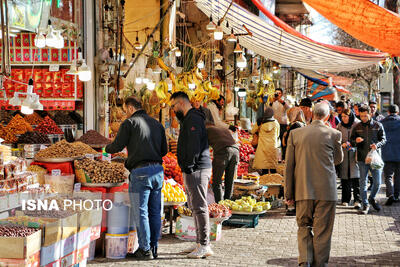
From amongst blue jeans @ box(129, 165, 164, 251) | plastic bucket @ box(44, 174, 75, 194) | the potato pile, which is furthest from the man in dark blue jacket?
plastic bucket @ box(44, 174, 75, 194)

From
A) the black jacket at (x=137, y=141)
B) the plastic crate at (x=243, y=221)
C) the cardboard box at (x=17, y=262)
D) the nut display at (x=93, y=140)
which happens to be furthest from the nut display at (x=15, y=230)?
the plastic crate at (x=243, y=221)

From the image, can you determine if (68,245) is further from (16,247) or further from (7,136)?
(7,136)

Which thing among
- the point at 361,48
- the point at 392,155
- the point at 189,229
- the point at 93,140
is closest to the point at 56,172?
the point at 93,140

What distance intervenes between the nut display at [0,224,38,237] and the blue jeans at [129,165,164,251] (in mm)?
1813

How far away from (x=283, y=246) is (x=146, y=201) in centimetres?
219

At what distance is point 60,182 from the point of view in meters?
6.38

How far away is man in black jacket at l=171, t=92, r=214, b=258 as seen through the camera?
20.2ft

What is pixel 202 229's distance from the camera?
20.7 ft

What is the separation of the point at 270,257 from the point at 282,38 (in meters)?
6.18

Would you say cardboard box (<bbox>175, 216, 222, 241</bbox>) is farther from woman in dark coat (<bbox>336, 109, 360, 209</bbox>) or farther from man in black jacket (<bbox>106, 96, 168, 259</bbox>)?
woman in dark coat (<bbox>336, 109, 360, 209</bbox>)

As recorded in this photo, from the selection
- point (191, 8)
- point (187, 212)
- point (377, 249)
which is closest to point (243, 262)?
point (187, 212)

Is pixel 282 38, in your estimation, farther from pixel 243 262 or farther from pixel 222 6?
pixel 243 262

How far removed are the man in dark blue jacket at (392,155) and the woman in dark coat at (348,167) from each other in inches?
32.0

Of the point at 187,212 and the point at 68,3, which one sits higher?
the point at 68,3
